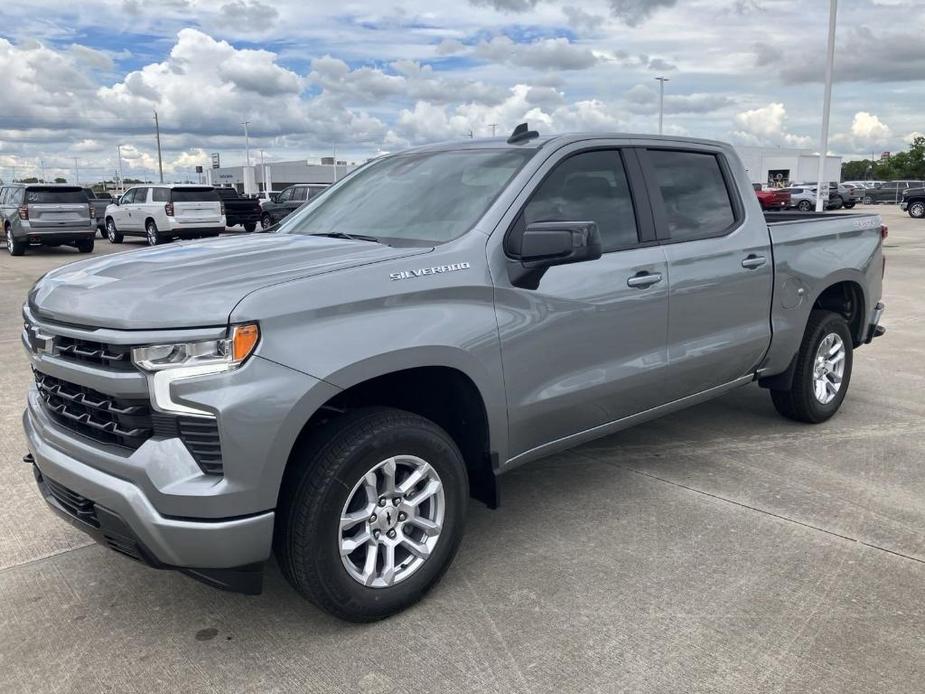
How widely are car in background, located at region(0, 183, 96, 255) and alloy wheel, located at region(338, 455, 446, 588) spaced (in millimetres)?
20450

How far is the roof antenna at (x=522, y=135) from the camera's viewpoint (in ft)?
13.1

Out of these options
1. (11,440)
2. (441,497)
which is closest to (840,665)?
(441,497)

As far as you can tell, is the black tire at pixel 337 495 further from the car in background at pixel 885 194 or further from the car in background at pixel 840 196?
the car in background at pixel 885 194

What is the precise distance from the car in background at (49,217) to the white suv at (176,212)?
6.29 feet

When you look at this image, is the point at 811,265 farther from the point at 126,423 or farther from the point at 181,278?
the point at 126,423

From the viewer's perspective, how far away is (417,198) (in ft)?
12.8

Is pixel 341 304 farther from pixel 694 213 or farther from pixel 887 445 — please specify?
pixel 887 445

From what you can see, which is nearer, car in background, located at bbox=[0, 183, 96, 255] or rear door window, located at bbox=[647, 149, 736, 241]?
rear door window, located at bbox=[647, 149, 736, 241]

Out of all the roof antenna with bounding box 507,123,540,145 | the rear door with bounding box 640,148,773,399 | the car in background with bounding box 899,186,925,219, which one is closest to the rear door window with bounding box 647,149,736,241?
the rear door with bounding box 640,148,773,399

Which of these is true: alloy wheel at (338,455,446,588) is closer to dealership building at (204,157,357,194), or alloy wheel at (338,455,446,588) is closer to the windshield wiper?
the windshield wiper

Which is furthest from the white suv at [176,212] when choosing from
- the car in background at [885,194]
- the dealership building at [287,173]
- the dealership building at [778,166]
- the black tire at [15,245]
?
the dealership building at [287,173]

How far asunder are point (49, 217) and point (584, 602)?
68.9 ft

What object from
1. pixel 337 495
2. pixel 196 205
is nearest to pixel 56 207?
pixel 196 205

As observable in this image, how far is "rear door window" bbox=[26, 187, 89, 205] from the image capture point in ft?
67.2
